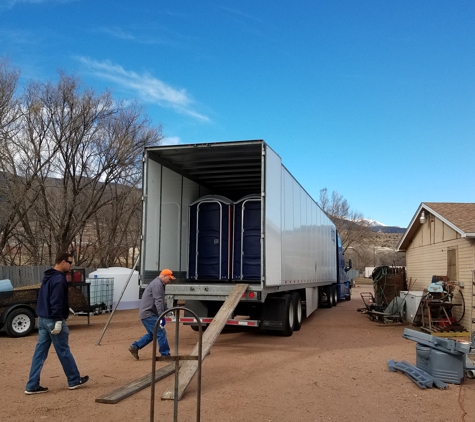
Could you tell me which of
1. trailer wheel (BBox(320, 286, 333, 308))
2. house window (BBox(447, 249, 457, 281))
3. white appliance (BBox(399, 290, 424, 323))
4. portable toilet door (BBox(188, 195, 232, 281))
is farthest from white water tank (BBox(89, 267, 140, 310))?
house window (BBox(447, 249, 457, 281))

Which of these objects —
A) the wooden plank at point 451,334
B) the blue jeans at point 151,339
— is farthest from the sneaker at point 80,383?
the wooden plank at point 451,334

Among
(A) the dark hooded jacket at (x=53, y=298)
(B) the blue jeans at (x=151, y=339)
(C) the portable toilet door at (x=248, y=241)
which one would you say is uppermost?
(C) the portable toilet door at (x=248, y=241)

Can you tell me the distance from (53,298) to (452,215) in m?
14.1

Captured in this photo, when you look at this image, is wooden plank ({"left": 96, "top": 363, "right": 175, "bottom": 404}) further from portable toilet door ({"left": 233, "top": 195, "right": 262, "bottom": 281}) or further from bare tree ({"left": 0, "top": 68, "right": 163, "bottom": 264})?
bare tree ({"left": 0, "top": 68, "right": 163, "bottom": 264})

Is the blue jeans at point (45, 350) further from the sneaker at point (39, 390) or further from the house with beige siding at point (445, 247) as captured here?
the house with beige siding at point (445, 247)

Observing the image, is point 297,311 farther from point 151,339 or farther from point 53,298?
point 53,298

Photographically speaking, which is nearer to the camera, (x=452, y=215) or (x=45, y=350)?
(x=45, y=350)

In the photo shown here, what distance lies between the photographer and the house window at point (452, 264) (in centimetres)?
1549

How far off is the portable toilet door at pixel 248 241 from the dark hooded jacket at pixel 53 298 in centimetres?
545

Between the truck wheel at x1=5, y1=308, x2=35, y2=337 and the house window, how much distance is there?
508 inches

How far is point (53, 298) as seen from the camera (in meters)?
6.33

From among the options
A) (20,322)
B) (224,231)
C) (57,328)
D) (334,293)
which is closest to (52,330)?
(57,328)

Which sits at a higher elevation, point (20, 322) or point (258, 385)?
point (20, 322)

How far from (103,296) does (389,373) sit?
11.9 metres
